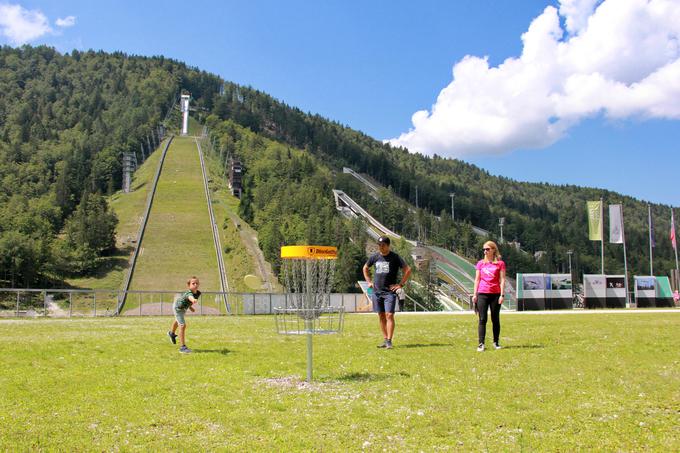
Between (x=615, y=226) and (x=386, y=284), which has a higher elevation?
(x=615, y=226)

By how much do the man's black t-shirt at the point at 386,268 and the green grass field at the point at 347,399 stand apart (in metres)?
1.48

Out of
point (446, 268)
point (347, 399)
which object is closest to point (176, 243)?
point (446, 268)

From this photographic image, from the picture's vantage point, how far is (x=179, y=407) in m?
6.96

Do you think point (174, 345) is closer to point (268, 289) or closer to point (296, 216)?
point (268, 289)

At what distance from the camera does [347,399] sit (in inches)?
291

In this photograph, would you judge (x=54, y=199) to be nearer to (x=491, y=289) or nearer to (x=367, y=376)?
(x=491, y=289)

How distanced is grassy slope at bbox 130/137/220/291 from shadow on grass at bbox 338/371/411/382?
72854mm

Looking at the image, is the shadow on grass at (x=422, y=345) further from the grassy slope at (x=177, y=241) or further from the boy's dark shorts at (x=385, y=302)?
the grassy slope at (x=177, y=241)

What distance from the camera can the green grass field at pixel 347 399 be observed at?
5652 millimetres

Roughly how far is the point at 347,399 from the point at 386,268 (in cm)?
565

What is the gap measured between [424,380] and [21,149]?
18610 cm

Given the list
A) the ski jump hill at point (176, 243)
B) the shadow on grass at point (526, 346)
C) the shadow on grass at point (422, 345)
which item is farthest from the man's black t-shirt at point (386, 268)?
the ski jump hill at point (176, 243)

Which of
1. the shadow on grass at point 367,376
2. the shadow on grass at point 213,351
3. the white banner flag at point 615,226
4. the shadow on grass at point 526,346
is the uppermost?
the white banner flag at point 615,226

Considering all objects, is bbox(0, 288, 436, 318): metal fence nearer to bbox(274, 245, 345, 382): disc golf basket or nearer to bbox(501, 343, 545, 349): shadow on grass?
bbox(501, 343, 545, 349): shadow on grass
